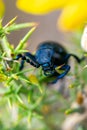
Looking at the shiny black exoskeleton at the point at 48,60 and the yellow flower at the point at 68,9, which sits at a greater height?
the yellow flower at the point at 68,9

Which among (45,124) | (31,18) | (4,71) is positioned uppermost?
(31,18)

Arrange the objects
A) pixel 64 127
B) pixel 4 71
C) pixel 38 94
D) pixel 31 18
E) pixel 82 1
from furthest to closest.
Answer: pixel 31 18, pixel 82 1, pixel 64 127, pixel 38 94, pixel 4 71

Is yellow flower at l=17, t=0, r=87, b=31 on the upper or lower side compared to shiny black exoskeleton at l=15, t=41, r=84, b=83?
upper

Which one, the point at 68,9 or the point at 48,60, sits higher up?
the point at 68,9

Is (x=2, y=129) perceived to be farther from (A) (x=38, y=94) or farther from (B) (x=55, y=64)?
(B) (x=55, y=64)

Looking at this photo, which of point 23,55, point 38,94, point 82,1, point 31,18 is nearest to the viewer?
point 23,55

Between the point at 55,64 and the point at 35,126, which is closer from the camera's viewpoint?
the point at 55,64

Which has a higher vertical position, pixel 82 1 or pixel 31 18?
pixel 31 18

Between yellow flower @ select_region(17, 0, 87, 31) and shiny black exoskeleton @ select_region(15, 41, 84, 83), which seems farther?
yellow flower @ select_region(17, 0, 87, 31)

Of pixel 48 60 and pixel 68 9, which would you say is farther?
pixel 68 9

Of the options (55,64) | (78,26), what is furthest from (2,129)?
(78,26)

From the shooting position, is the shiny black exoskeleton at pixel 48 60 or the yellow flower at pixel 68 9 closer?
the shiny black exoskeleton at pixel 48 60
